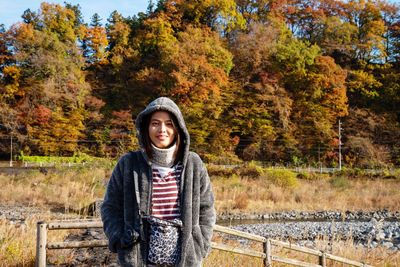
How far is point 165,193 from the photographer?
2.12 metres

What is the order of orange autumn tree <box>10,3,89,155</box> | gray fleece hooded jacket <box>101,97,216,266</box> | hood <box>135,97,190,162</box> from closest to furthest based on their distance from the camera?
1. gray fleece hooded jacket <box>101,97,216,266</box>
2. hood <box>135,97,190,162</box>
3. orange autumn tree <box>10,3,89,155</box>

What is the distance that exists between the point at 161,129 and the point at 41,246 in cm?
171

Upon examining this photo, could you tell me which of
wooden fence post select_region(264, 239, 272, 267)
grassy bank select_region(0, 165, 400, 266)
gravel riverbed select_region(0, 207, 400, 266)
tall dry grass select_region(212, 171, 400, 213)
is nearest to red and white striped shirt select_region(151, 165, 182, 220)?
wooden fence post select_region(264, 239, 272, 267)

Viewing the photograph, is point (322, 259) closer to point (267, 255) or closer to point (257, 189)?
point (267, 255)

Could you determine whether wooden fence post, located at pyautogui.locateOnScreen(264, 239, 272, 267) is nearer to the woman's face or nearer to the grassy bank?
the woman's face

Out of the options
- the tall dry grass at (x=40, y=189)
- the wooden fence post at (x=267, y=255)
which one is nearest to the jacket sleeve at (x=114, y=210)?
the wooden fence post at (x=267, y=255)

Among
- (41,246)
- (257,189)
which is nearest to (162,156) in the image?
(41,246)

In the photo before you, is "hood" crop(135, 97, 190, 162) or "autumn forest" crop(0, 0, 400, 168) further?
"autumn forest" crop(0, 0, 400, 168)

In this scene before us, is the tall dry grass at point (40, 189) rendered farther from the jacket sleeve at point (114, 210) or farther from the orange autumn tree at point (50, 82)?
the orange autumn tree at point (50, 82)

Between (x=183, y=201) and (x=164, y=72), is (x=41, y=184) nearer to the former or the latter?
(x=183, y=201)

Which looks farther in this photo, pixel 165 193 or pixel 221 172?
pixel 221 172

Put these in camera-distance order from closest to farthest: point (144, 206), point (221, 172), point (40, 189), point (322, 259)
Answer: point (144, 206)
point (322, 259)
point (40, 189)
point (221, 172)

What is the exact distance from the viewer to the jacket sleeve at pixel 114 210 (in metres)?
2.05

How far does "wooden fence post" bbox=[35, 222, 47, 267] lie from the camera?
10.7ft
